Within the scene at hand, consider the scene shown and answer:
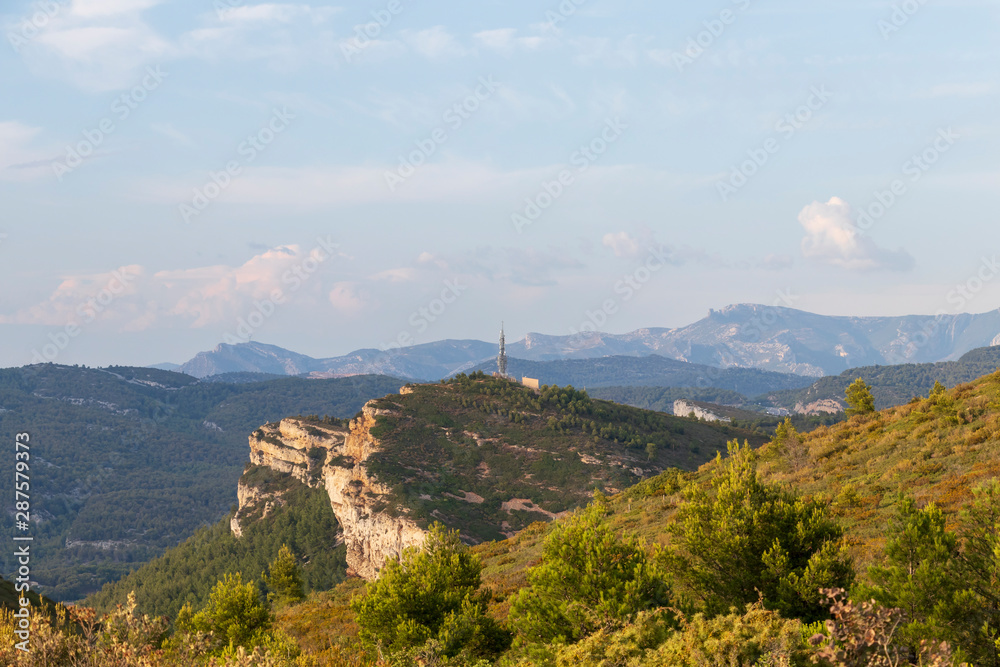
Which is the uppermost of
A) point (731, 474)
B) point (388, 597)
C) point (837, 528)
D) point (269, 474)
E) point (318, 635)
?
point (731, 474)

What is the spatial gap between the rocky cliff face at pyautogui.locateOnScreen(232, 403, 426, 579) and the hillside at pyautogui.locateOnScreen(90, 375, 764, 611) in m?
0.24

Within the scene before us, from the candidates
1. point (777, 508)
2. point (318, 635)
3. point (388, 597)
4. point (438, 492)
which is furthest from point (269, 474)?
point (777, 508)

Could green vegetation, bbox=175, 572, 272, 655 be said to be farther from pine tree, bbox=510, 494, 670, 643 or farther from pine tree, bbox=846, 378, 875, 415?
pine tree, bbox=846, 378, 875, 415

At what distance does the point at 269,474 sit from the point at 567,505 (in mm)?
78145

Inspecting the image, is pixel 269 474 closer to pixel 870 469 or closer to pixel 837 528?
pixel 870 469

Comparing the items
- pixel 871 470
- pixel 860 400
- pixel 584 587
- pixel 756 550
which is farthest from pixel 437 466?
pixel 756 550

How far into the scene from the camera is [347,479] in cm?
10088

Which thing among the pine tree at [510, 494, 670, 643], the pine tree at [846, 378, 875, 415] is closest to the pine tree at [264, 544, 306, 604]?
the pine tree at [510, 494, 670, 643]

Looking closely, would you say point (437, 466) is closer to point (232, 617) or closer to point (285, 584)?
point (285, 584)

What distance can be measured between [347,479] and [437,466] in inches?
590

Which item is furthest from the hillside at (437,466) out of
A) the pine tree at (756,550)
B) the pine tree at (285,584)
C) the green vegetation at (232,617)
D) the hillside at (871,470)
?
the pine tree at (756,550)

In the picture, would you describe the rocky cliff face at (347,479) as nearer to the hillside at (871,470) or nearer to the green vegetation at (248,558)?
the green vegetation at (248,558)

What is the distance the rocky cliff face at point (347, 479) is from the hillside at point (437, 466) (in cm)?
24

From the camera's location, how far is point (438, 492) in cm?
9438
